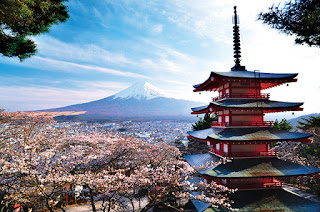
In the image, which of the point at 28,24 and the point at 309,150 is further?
the point at 309,150

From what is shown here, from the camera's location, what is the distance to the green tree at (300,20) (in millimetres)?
5050

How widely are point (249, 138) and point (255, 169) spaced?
1.63m

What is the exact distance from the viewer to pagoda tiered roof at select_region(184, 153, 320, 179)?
28.2 feet

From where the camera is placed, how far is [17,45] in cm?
652

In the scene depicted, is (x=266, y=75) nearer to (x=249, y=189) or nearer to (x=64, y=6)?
(x=249, y=189)

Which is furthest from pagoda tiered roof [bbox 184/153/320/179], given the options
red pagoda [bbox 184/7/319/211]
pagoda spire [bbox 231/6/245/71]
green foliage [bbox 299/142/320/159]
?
green foliage [bbox 299/142/320/159]

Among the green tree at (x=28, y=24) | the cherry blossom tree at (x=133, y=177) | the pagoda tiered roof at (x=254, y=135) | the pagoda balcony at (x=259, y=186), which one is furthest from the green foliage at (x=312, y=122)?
the green tree at (x=28, y=24)

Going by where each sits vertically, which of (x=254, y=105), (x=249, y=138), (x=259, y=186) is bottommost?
(x=259, y=186)

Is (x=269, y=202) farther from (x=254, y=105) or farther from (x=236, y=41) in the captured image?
(x=236, y=41)

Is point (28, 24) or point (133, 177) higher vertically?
point (28, 24)

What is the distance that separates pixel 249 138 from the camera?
30.4 feet

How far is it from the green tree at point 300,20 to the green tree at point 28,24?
7.63m

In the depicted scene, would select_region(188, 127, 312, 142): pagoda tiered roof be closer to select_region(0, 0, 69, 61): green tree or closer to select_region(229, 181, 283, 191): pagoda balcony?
select_region(229, 181, 283, 191): pagoda balcony

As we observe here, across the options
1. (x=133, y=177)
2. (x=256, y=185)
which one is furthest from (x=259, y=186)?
(x=133, y=177)
